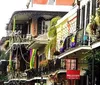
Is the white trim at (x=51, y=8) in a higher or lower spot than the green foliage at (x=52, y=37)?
higher

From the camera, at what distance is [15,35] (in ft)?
166

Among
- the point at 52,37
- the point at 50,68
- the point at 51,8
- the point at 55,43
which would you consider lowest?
the point at 50,68

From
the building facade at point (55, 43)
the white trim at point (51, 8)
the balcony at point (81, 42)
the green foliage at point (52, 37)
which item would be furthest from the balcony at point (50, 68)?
the white trim at point (51, 8)

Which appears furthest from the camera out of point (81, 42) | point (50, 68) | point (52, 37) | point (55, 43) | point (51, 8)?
point (51, 8)

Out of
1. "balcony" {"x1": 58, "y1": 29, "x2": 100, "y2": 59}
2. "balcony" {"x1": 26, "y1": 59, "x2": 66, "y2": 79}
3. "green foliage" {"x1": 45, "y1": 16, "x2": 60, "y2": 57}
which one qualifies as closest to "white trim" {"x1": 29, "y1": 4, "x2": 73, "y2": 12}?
"balcony" {"x1": 26, "y1": 59, "x2": 66, "y2": 79}

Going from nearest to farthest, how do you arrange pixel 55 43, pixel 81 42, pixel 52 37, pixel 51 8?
pixel 81 42
pixel 55 43
pixel 52 37
pixel 51 8

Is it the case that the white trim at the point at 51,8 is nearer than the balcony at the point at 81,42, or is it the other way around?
the balcony at the point at 81,42

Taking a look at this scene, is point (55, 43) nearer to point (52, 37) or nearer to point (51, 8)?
point (52, 37)

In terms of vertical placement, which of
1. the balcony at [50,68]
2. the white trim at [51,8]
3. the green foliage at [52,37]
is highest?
the white trim at [51,8]

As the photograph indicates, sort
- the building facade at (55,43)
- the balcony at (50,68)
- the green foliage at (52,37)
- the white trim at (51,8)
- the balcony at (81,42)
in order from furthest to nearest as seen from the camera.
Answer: the white trim at (51,8) < the green foliage at (52,37) < the balcony at (50,68) < the building facade at (55,43) < the balcony at (81,42)

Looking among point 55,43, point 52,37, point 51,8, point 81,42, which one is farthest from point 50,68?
point 51,8

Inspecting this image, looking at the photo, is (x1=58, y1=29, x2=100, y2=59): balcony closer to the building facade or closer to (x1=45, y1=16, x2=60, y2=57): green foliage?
the building facade

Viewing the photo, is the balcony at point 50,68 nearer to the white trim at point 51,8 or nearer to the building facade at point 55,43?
the building facade at point 55,43

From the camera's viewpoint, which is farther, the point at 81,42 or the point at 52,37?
the point at 52,37
